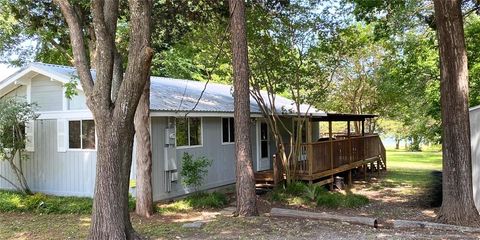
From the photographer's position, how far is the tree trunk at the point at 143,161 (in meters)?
10.7

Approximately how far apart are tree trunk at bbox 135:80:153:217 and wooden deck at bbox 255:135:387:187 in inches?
192

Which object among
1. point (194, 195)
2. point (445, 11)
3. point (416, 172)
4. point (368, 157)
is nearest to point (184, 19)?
point (194, 195)

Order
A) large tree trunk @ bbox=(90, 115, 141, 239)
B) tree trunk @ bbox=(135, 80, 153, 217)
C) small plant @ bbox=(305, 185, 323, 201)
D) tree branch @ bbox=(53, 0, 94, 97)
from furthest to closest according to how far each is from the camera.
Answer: small plant @ bbox=(305, 185, 323, 201) → tree trunk @ bbox=(135, 80, 153, 217) → tree branch @ bbox=(53, 0, 94, 97) → large tree trunk @ bbox=(90, 115, 141, 239)

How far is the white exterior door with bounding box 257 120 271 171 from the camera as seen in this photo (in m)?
17.3

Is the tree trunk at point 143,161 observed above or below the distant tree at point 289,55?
below

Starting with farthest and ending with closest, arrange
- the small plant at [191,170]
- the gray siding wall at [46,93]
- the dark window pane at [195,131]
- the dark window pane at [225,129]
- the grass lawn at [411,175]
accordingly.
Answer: the grass lawn at [411,175] < the dark window pane at [225,129] < the dark window pane at [195,131] < the gray siding wall at [46,93] < the small plant at [191,170]

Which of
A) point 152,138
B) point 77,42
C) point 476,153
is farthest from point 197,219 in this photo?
point 476,153

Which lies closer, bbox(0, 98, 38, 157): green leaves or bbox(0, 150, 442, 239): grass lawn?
bbox(0, 150, 442, 239): grass lawn

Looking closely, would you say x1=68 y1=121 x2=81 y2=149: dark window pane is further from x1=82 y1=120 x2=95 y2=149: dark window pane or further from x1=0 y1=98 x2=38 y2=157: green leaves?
x1=0 y1=98 x2=38 y2=157: green leaves

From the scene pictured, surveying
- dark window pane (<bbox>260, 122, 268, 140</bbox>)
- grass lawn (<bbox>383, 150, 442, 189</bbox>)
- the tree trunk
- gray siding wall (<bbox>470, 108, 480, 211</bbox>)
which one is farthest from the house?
gray siding wall (<bbox>470, 108, 480, 211</bbox>)

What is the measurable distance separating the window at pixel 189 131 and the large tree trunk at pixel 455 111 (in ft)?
24.1

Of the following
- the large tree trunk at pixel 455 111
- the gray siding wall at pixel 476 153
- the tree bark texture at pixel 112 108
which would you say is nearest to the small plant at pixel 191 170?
the tree bark texture at pixel 112 108

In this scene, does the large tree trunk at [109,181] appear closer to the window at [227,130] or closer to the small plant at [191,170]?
the small plant at [191,170]

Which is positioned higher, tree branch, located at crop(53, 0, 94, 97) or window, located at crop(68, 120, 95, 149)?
tree branch, located at crop(53, 0, 94, 97)
